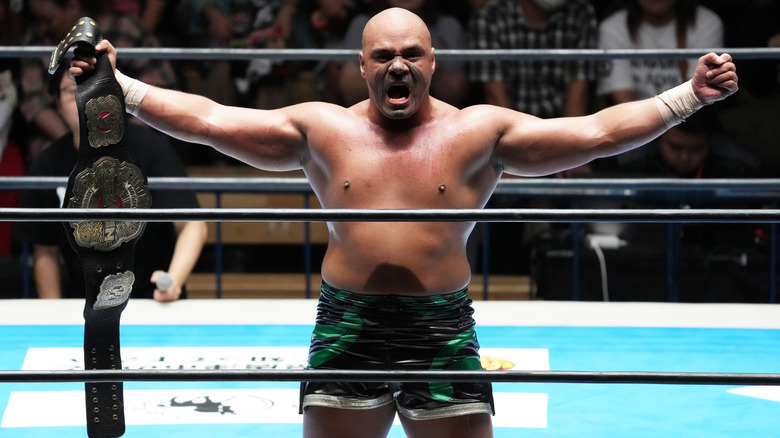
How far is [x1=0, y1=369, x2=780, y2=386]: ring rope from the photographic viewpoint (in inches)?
73.6

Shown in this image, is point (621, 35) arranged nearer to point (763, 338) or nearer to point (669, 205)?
point (669, 205)

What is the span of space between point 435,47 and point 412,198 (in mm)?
2885

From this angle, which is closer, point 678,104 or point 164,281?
point 678,104

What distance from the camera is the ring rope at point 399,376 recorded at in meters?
1.87

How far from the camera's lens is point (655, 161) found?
4.90m

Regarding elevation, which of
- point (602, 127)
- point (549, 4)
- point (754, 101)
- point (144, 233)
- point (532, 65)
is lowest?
point (144, 233)

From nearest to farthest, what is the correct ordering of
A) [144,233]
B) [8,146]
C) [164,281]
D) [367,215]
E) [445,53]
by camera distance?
1. [367,215]
2. [445,53]
3. [164,281]
4. [144,233]
5. [8,146]

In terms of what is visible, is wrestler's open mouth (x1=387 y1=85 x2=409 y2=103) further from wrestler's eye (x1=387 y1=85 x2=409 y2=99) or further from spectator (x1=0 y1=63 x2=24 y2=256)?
spectator (x1=0 y1=63 x2=24 y2=256)

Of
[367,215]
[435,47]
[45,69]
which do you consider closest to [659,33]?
[435,47]

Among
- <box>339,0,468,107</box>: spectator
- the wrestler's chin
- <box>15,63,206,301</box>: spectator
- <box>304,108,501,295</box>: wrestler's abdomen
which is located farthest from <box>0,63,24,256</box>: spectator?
the wrestler's chin

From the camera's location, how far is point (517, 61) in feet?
16.4

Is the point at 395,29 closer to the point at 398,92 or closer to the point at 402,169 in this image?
the point at 398,92

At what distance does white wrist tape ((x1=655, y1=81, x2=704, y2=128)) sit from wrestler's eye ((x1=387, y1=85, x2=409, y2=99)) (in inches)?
21.2

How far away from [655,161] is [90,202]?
3.39m
